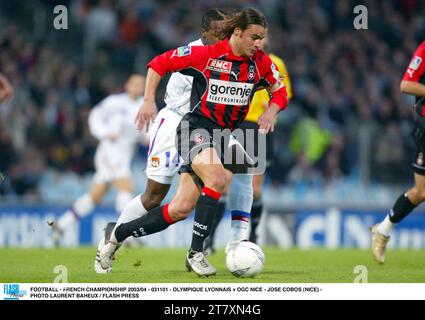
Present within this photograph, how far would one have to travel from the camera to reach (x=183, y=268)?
324 inches

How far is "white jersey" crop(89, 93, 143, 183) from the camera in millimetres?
12562

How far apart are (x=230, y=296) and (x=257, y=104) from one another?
140 inches

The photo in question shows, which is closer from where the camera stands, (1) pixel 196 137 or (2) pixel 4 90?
(1) pixel 196 137

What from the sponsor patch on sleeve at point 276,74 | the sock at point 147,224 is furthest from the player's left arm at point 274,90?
the sock at point 147,224

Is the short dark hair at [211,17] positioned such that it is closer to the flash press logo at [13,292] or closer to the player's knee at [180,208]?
the player's knee at [180,208]

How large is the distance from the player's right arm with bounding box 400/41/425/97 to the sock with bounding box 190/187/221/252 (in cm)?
238

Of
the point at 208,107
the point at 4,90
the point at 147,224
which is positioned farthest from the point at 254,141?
the point at 4,90

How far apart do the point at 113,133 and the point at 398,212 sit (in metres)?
5.18

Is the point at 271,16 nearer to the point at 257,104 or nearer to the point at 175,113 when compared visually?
the point at 257,104

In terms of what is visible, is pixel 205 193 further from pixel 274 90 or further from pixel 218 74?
pixel 274 90

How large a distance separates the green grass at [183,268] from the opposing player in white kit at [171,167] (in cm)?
44

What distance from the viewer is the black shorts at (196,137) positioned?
7.03 meters

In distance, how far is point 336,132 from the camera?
1479 centimetres

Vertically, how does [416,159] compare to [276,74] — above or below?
below
